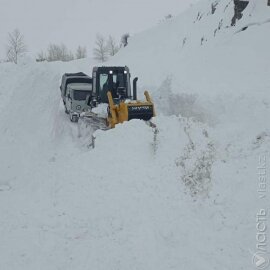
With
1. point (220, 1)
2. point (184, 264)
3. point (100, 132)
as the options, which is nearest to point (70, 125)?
point (100, 132)

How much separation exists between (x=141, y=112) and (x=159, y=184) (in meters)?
4.63

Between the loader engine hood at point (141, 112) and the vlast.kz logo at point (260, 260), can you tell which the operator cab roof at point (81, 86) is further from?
the vlast.kz logo at point (260, 260)

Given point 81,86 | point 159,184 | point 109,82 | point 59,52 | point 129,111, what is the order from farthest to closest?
1. point 59,52
2. point 81,86
3. point 109,82
4. point 129,111
5. point 159,184

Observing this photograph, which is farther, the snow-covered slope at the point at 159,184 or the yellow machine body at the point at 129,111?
the yellow machine body at the point at 129,111

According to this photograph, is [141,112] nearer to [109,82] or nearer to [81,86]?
[109,82]

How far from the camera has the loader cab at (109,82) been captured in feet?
60.2

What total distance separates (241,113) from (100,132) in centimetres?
481

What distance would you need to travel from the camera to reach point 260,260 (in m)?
8.41

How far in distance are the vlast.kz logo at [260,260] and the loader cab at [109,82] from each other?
1082cm

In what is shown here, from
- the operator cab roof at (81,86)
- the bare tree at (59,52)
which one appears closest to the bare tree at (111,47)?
the bare tree at (59,52)

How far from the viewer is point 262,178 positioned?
10.6 meters

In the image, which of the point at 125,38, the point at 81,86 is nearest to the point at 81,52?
the point at 125,38

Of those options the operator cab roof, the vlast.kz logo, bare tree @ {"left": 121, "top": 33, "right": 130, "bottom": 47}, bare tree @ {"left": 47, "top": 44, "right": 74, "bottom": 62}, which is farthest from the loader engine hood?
bare tree @ {"left": 47, "top": 44, "right": 74, "bottom": 62}

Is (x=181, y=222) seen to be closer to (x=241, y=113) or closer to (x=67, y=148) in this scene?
(x=241, y=113)
